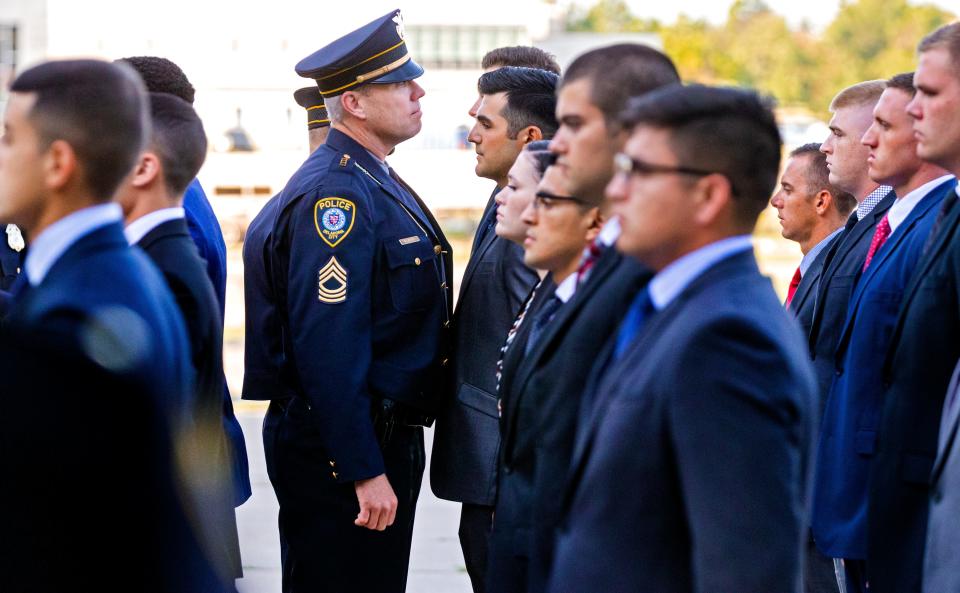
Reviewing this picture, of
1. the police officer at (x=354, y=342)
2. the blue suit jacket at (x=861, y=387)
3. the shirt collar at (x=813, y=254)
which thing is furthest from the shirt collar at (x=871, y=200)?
the police officer at (x=354, y=342)

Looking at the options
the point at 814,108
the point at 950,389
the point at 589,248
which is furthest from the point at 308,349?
the point at 814,108

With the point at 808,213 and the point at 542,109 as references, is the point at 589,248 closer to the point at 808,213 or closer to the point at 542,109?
the point at 542,109

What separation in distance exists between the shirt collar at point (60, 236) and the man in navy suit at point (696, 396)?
884mm

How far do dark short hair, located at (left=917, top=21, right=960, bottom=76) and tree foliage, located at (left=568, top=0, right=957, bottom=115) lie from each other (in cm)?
7836

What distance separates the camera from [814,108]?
8962 centimetres

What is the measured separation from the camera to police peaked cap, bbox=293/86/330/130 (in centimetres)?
534

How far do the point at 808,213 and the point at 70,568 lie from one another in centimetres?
364

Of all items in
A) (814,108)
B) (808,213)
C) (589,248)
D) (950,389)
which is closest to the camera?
(589,248)

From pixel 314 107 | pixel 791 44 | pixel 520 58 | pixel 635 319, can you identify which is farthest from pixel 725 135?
pixel 791 44

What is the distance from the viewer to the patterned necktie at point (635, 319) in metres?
2.40

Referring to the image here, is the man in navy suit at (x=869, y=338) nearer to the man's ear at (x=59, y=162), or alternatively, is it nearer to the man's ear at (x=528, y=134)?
the man's ear at (x=528, y=134)

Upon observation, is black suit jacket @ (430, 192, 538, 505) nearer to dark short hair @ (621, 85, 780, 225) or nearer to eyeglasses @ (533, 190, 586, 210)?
eyeglasses @ (533, 190, 586, 210)

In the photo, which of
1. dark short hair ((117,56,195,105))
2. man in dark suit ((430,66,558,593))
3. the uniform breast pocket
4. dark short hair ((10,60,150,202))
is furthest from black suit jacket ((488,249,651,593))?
dark short hair ((117,56,195,105))

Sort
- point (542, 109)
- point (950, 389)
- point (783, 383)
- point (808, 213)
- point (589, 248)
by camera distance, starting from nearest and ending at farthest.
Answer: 1. point (783, 383)
2. point (589, 248)
3. point (950, 389)
4. point (542, 109)
5. point (808, 213)
